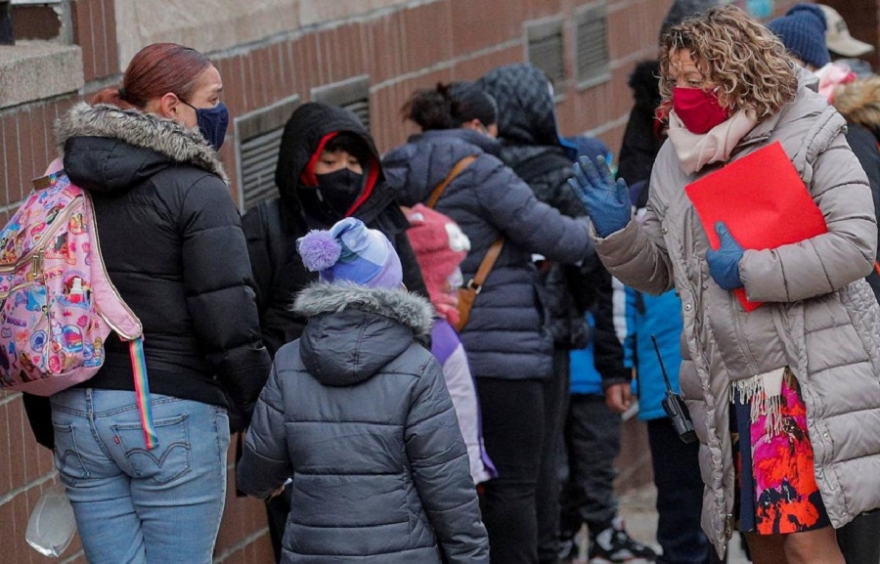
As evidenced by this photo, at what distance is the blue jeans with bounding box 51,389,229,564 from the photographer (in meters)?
4.29

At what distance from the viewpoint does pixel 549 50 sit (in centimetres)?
884

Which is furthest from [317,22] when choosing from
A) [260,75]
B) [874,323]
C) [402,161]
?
[874,323]

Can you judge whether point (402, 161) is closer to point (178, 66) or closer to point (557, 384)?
point (557, 384)

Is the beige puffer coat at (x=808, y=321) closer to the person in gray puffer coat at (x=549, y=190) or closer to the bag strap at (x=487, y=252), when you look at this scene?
the bag strap at (x=487, y=252)

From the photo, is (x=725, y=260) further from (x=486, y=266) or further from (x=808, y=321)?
(x=486, y=266)

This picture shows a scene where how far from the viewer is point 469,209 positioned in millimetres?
5934

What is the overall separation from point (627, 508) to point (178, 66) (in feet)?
15.4

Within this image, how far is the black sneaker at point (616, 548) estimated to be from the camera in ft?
24.2

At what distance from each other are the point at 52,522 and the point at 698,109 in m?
2.06

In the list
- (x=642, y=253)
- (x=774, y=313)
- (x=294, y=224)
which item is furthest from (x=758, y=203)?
(x=294, y=224)

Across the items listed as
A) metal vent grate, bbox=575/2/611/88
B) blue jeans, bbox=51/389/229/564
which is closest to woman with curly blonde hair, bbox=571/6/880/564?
blue jeans, bbox=51/389/229/564

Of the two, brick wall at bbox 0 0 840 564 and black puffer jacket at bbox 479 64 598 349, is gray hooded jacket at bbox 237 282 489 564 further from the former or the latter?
black puffer jacket at bbox 479 64 598 349

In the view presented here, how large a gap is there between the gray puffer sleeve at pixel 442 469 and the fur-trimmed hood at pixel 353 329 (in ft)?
0.39

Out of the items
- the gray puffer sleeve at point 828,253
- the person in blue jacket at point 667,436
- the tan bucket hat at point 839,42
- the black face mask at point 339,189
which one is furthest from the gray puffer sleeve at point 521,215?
the tan bucket hat at point 839,42
